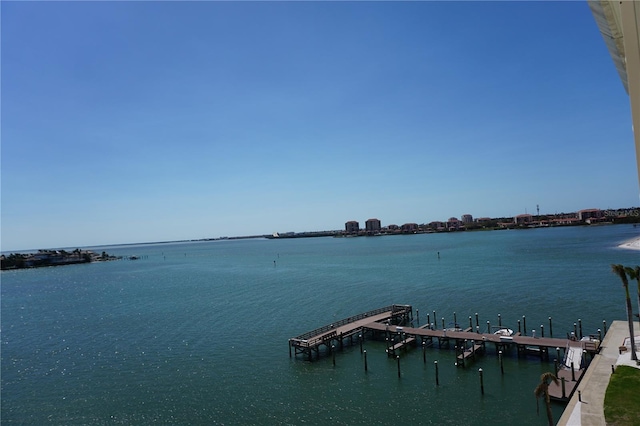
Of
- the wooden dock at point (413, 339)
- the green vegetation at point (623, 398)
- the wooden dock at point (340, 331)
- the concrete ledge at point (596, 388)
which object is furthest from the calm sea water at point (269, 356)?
the green vegetation at point (623, 398)

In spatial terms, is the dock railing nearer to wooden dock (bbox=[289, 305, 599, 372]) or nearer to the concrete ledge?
wooden dock (bbox=[289, 305, 599, 372])

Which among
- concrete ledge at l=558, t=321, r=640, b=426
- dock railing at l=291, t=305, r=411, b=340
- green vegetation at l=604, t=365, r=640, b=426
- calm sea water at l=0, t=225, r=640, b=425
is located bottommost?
calm sea water at l=0, t=225, r=640, b=425

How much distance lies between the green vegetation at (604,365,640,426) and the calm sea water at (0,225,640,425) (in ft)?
13.5

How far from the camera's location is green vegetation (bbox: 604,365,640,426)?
19.6 m

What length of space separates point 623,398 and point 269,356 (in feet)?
96.2

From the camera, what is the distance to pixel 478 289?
6588cm

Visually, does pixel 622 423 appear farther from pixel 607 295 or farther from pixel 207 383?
pixel 607 295

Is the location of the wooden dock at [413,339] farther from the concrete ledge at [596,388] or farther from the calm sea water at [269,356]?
the concrete ledge at [596,388]

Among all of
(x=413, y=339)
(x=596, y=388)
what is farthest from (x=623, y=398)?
(x=413, y=339)

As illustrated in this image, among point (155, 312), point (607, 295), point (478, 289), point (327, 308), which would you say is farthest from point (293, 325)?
point (607, 295)

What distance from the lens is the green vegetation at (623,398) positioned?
1962 centimetres

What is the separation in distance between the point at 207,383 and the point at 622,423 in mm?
29365

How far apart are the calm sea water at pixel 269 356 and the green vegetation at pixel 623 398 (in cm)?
412

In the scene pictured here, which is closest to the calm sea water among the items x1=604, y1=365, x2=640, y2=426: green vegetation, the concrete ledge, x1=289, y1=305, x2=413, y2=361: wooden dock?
x1=289, y1=305, x2=413, y2=361: wooden dock
